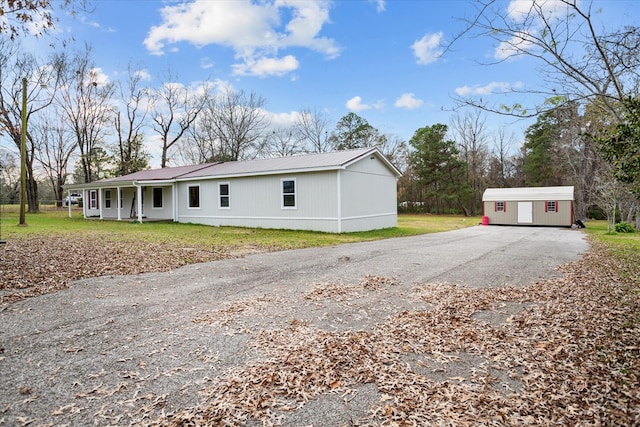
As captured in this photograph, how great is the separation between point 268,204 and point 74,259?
9314mm

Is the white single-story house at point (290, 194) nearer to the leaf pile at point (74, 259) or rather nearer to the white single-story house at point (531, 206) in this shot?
the leaf pile at point (74, 259)

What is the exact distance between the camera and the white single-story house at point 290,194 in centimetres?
1481

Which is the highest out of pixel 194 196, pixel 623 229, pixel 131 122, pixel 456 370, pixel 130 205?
pixel 131 122

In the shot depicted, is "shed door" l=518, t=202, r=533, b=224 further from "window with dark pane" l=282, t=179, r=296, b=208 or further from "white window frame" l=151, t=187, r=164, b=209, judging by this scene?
"white window frame" l=151, t=187, r=164, b=209

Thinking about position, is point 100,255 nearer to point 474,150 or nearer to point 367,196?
point 367,196

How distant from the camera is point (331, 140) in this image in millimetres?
37781

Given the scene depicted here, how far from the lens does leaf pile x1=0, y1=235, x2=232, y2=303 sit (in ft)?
19.2

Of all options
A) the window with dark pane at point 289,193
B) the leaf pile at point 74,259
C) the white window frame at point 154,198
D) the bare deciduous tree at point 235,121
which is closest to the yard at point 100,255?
the leaf pile at point 74,259

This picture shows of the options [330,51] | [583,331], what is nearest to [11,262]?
[583,331]

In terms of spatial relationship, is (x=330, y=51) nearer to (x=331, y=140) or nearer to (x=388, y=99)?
(x=388, y=99)

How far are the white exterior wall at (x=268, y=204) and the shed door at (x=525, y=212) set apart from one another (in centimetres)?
1591

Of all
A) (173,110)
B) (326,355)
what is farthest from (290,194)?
(173,110)

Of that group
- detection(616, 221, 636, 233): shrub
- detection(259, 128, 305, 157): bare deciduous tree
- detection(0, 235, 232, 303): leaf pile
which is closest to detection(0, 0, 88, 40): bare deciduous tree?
detection(0, 235, 232, 303): leaf pile

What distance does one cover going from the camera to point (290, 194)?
1588 cm
